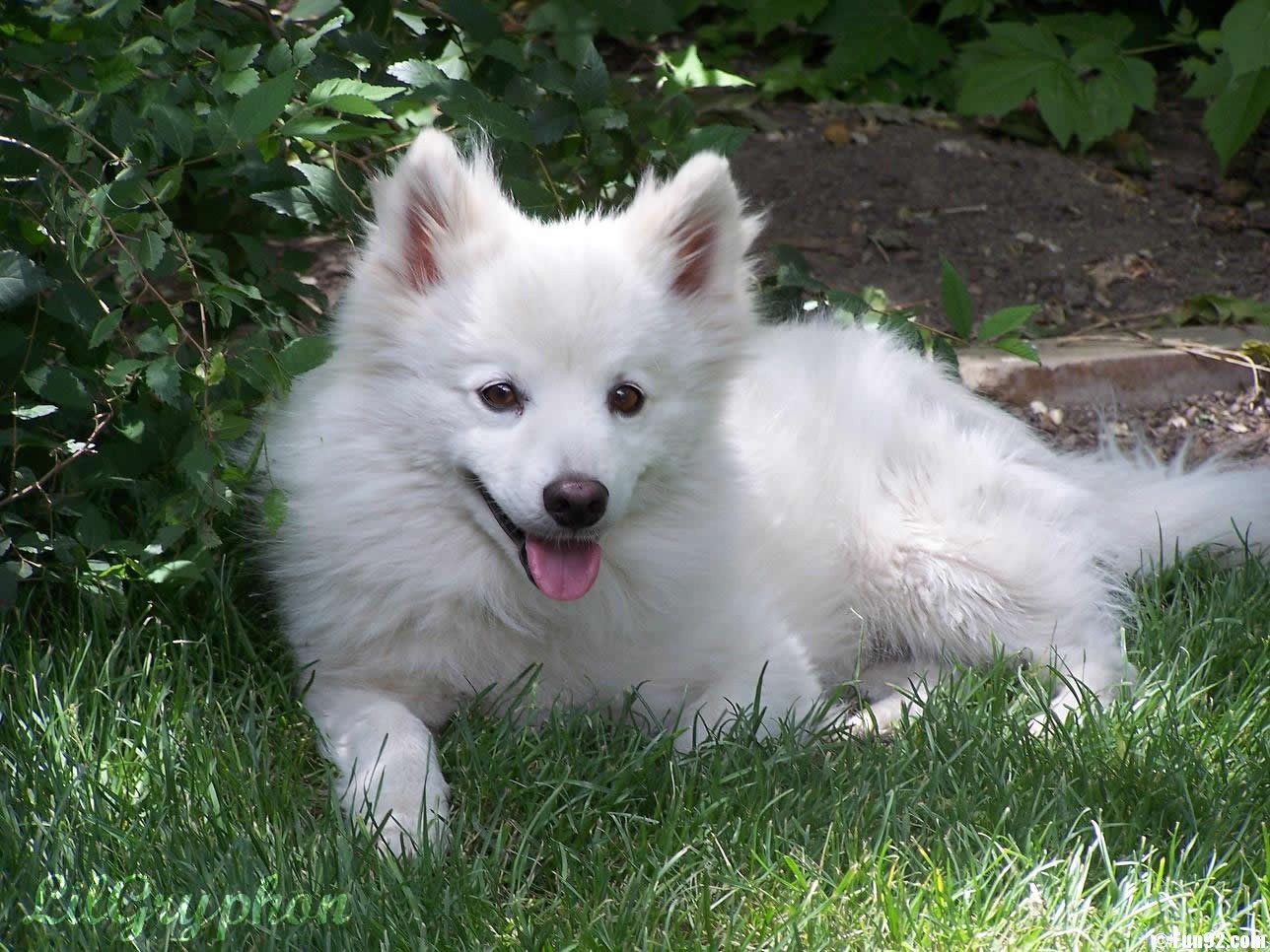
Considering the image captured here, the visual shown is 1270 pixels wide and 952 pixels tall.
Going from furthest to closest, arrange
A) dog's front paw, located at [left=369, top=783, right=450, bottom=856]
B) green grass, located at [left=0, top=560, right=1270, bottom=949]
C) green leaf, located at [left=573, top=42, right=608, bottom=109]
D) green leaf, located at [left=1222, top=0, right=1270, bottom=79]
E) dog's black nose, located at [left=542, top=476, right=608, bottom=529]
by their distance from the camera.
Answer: green leaf, located at [left=1222, top=0, right=1270, bottom=79], green leaf, located at [left=573, top=42, right=608, bottom=109], dog's black nose, located at [left=542, top=476, right=608, bottom=529], dog's front paw, located at [left=369, top=783, right=450, bottom=856], green grass, located at [left=0, top=560, right=1270, bottom=949]

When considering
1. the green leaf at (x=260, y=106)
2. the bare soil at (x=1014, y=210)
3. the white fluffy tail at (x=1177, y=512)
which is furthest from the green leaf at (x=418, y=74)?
the bare soil at (x=1014, y=210)

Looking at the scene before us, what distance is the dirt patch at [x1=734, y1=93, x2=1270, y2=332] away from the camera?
5254 millimetres

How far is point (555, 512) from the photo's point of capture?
2.50 m

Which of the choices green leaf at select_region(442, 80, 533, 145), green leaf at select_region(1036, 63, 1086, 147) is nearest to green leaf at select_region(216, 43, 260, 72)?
green leaf at select_region(442, 80, 533, 145)

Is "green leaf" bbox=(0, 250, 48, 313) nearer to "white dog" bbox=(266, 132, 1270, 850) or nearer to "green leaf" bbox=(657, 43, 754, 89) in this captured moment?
"white dog" bbox=(266, 132, 1270, 850)

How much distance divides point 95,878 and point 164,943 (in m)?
0.21

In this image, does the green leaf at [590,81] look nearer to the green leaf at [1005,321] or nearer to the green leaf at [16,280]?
the green leaf at [1005,321]

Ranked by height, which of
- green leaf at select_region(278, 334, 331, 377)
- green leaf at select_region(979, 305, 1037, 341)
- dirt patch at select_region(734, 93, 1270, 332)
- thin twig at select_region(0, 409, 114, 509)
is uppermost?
dirt patch at select_region(734, 93, 1270, 332)

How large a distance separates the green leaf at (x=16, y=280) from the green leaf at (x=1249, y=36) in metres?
3.78

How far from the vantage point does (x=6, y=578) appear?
271 centimetres

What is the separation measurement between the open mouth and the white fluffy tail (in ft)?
5.20

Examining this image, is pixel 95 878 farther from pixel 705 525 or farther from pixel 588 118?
pixel 588 118

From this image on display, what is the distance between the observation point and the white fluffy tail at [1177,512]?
12.0ft

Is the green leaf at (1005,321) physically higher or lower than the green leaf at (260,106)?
higher
